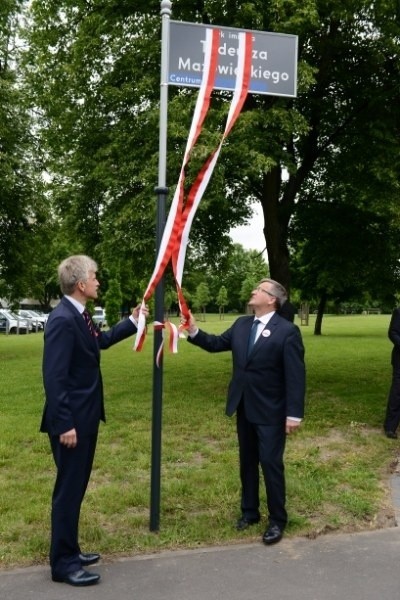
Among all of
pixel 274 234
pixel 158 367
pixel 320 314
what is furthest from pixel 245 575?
pixel 320 314

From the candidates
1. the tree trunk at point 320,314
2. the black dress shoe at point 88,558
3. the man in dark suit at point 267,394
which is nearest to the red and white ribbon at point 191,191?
the man in dark suit at point 267,394

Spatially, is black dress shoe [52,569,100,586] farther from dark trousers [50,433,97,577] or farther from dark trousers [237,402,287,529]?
dark trousers [237,402,287,529]

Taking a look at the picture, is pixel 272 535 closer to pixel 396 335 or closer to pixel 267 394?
pixel 267 394

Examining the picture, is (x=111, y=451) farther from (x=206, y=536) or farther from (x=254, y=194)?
(x=254, y=194)

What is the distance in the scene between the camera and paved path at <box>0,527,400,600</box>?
12.1 ft

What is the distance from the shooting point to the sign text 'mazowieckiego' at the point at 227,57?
4848 mm

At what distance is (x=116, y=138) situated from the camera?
10352 millimetres

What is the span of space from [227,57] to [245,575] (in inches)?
150

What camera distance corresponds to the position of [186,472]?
6.25 metres

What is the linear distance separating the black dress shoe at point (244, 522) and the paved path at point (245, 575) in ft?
0.92

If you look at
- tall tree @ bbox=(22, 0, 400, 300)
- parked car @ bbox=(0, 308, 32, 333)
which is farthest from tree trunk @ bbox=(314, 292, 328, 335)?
tall tree @ bbox=(22, 0, 400, 300)

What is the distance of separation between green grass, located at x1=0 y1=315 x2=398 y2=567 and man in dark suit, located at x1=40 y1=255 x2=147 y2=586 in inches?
18.6

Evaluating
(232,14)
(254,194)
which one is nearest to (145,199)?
(232,14)

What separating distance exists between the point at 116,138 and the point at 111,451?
18.1 feet
